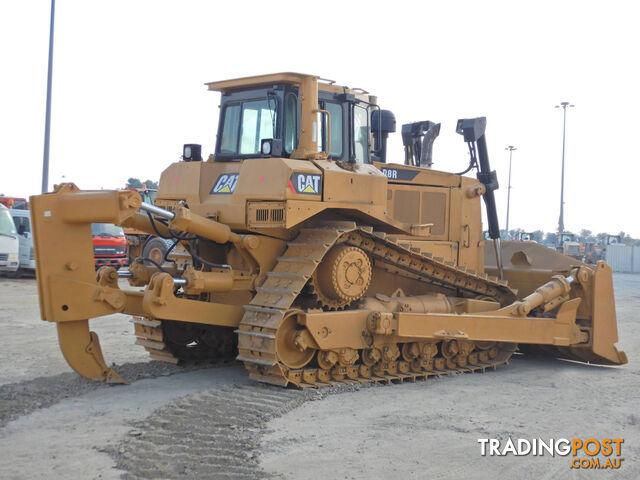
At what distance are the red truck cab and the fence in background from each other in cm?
3437

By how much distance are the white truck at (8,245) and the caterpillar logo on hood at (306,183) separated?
15.8 metres

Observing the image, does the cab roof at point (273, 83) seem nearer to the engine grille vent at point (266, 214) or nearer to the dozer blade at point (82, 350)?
the engine grille vent at point (266, 214)

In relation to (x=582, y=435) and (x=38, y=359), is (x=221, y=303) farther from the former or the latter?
(x=582, y=435)

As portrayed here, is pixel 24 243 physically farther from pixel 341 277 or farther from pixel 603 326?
pixel 603 326

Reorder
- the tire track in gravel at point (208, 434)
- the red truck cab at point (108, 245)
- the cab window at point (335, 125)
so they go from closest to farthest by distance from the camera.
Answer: the tire track in gravel at point (208, 434) < the cab window at point (335, 125) < the red truck cab at point (108, 245)

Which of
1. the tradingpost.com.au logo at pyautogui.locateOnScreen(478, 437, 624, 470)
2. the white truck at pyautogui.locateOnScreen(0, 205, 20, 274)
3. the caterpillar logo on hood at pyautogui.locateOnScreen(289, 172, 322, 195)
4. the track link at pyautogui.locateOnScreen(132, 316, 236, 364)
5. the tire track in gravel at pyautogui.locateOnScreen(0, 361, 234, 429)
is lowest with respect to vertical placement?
the tire track in gravel at pyautogui.locateOnScreen(0, 361, 234, 429)

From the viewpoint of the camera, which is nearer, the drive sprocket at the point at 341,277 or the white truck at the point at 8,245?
the drive sprocket at the point at 341,277

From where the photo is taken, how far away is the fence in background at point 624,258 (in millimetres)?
48625

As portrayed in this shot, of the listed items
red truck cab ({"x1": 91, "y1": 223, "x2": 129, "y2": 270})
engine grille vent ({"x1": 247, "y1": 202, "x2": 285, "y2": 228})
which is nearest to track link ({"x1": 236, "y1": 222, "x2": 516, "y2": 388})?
engine grille vent ({"x1": 247, "y1": 202, "x2": 285, "y2": 228})

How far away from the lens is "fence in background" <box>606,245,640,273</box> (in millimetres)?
48625

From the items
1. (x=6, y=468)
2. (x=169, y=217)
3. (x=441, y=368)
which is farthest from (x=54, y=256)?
(x=441, y=368)

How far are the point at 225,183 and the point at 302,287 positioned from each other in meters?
1.72

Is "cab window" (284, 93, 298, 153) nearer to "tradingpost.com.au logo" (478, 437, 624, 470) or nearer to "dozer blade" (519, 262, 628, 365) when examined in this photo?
"tradingpost.com.au logo" (478, 437, 624, 470)

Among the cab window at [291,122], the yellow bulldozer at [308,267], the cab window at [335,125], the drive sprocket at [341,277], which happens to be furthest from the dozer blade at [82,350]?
the cab window at [335,125]
